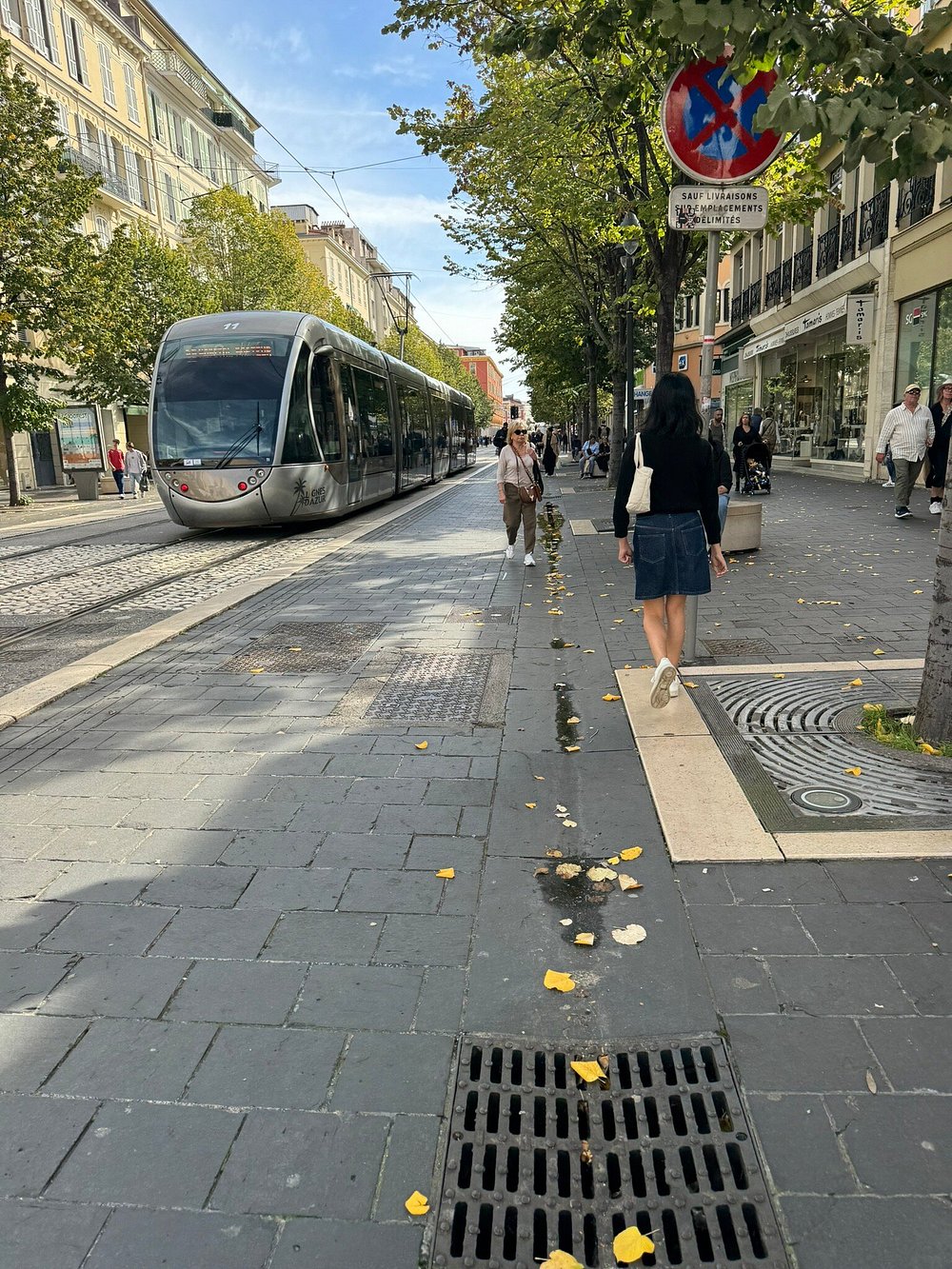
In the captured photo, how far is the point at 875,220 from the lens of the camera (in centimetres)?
2175

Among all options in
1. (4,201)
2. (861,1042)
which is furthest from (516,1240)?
(4,201)

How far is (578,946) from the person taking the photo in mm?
2775

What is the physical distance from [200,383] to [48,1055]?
12.6m

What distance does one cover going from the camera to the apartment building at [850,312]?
18.6 meters

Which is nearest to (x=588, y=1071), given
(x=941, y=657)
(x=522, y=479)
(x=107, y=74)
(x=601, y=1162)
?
(x=601, y=1162)

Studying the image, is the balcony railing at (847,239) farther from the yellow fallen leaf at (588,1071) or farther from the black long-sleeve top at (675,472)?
the yellow fallen leaf at (588,1071)

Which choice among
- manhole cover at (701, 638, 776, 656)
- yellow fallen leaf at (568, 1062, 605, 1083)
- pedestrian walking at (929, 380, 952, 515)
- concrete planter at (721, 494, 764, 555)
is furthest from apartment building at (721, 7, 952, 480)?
yellow fallen leaf at (568, 1062, 605, 1083)

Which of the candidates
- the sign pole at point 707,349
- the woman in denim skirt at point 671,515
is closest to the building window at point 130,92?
the sign pole at point 707,349

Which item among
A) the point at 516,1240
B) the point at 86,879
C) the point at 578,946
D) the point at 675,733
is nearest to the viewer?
the point at 516,1240

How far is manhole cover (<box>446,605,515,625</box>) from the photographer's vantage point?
25.0ft

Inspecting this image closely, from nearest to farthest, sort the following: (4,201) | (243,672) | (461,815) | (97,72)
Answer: (461,815) → (243,672) → (4,201) → (97,72)

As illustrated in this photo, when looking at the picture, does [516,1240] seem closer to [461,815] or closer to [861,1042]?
[861,1042]

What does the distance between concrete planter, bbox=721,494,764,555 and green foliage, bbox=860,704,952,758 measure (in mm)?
6161

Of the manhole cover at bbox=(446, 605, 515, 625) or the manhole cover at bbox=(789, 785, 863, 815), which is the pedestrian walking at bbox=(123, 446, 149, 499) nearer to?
the manhole cover at bbox=(446, 605, 515, 625)
